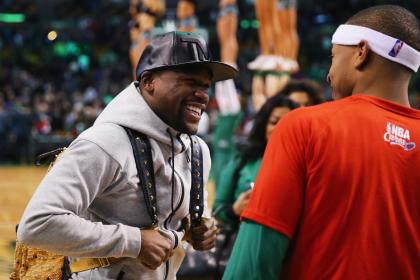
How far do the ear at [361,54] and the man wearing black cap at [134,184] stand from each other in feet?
2.02

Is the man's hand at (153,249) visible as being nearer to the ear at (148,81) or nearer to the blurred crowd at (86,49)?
the ear at (148,81)

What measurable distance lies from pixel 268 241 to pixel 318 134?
26 centimetres

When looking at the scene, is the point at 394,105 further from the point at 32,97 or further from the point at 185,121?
the point at 32,97

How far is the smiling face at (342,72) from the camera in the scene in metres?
1.81

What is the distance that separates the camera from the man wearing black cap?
204cm

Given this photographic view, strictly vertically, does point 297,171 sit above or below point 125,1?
above

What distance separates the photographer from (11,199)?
10.2 metres

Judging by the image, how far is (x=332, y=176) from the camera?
1.66 metres

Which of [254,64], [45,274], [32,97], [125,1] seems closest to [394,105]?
[45,274]

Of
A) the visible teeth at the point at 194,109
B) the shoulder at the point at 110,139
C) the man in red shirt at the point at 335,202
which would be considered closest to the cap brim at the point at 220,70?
the visible teeth at the point at 194,109

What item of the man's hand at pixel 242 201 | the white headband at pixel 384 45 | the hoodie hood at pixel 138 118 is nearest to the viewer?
the white headband at pixel 384 45

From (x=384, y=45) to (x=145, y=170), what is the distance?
2.61ft

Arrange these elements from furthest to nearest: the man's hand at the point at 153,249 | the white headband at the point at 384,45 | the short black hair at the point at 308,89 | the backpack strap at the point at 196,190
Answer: the short black hair at the point at 308,89 → the backpack strap at the point at 196,190 → the man's hand at the point at 153,249 → the white headband at the point at 384,45

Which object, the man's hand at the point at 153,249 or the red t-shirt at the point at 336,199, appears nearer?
the red t-shirt at the point at 336,199
